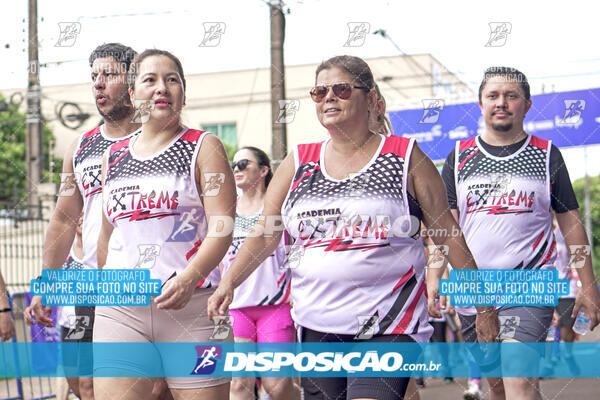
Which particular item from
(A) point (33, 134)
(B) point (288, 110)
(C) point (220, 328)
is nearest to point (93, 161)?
(C) point (220, 328)

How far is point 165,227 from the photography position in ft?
13.3

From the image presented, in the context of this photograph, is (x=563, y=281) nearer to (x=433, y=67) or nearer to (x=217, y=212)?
(x=217, y=212)

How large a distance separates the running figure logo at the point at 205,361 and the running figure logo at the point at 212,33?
4.20m

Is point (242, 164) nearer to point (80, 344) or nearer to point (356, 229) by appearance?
point (80, 344)

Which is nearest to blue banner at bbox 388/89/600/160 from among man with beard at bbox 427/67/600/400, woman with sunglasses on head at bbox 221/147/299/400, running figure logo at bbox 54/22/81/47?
woman with sunglasses on head at bbox 221/147/299/400

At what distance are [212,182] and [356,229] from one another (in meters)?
0.72

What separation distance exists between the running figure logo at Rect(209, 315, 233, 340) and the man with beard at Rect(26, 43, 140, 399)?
1285 millimetres

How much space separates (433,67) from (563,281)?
A: 2195 cm

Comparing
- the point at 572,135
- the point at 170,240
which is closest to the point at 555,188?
the point at 170,240

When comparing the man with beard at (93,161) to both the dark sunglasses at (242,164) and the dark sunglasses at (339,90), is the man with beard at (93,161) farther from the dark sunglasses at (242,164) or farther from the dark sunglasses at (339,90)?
the dark sunglasses at (242,164)

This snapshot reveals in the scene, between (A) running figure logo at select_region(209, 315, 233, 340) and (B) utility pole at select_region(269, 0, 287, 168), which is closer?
(A) running figure logo at select_region(209, 315, 233, 340)

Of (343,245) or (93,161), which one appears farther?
(93,161)

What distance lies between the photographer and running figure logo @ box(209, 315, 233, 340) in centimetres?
412

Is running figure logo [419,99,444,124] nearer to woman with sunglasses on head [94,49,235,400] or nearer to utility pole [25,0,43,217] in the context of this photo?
woman with sunglasses on head [94,49,235,400]
